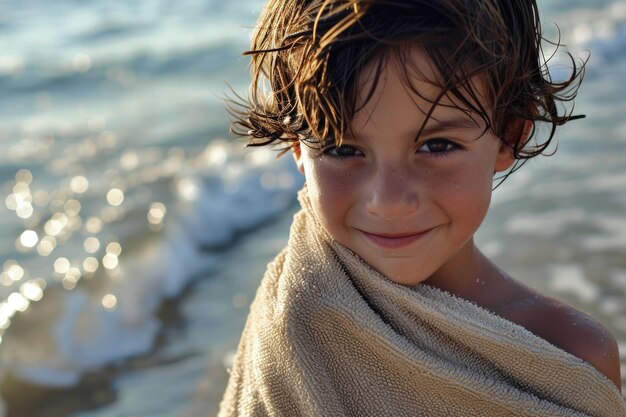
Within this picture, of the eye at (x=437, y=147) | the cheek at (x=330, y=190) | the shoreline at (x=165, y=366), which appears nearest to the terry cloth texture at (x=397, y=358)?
the cheek at (x=330, y=190)

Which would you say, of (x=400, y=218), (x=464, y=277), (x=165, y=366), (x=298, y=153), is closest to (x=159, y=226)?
(x=165, y=366)

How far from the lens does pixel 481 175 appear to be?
211 centimetres

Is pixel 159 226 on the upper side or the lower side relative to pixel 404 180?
lower

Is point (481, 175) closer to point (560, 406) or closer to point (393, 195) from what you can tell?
point (393, 195)

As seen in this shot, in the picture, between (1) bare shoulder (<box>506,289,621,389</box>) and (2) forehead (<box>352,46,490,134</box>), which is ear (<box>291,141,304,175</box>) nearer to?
(2) forehead (<box>352,46,490,134</box>)

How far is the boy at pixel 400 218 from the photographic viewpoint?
1.95m

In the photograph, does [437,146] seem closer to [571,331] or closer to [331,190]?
[331,190]

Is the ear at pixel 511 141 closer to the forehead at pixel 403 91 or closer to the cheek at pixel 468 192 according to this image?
the cheek at pixel 468 192

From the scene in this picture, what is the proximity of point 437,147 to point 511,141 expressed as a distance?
0.34 meters

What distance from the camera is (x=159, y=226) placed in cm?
585

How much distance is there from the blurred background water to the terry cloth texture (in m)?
1.83

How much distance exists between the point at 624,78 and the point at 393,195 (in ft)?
23.1

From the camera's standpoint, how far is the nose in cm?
198

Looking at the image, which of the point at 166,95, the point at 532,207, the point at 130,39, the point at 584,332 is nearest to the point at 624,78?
the point at 532,207
